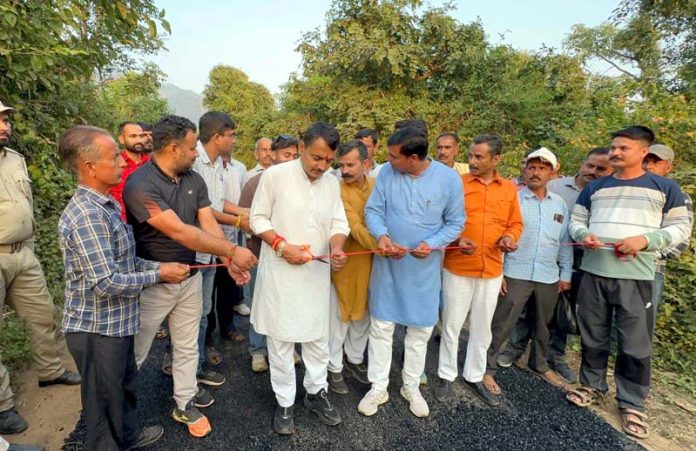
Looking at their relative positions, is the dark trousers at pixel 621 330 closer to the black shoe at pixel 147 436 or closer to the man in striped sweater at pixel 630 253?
the man in striped sweater at pixel 630 253

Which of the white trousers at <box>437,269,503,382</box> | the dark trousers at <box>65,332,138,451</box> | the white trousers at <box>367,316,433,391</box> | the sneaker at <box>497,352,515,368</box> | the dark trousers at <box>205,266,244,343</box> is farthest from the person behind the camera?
the dark trousers at <box>205,266,244,343</box>

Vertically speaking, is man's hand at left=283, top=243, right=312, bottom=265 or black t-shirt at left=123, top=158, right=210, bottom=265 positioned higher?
black t-shirt at left=123, top=158, right=210, bottom=265

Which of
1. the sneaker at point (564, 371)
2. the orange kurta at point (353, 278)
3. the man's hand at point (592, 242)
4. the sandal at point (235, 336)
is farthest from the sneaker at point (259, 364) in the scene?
the man's hand at point (592, 242)

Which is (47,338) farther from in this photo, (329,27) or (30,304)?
(329,27)

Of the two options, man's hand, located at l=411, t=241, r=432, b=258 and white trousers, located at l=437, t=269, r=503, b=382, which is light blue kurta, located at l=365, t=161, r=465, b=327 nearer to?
man's hand, located at l=411, t=241, r=432, b=258

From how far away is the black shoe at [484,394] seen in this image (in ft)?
10.6

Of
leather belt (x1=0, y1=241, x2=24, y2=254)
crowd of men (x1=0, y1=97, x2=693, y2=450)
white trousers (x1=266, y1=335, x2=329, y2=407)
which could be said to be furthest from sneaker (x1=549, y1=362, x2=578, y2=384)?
leather belt (x1=0, y1=241, x2=24, y2=254)

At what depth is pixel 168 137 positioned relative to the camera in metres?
2.42

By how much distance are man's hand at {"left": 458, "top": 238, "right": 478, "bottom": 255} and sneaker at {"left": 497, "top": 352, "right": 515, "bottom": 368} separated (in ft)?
4.91

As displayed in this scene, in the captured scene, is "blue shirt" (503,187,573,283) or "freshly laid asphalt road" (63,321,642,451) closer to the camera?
"freshly laid asphalt road" (63,321,642,451)

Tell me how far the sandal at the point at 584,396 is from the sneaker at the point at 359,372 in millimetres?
1776

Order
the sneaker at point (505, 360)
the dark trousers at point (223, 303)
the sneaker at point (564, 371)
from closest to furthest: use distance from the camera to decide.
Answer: the sneaker at point (564, 371) → the sneaker at point (505, 360) → the dark trousers at point (223, 303)

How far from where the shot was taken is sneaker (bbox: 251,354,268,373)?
3576 millimetres

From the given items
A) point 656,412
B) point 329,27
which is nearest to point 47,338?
point 656,412
